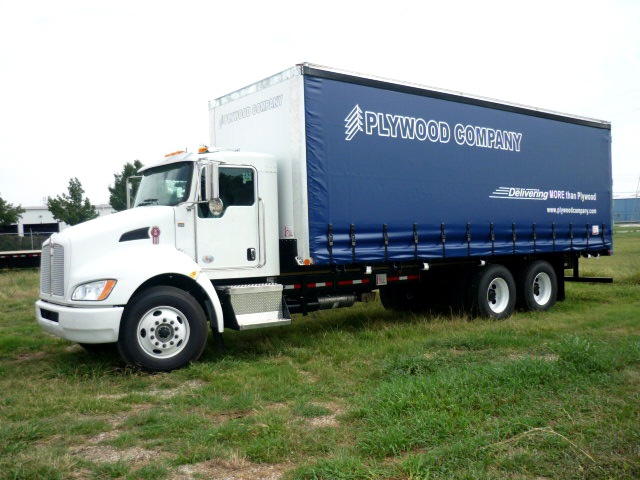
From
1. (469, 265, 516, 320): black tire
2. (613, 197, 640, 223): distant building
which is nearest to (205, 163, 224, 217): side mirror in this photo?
(469, 265, 516, 320): black tire

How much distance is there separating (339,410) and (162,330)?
108 inches

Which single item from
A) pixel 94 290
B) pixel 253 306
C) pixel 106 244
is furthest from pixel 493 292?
pixel 94 290

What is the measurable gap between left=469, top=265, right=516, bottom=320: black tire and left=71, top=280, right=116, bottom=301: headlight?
6.57 metres

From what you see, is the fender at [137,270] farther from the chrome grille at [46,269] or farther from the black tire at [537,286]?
the black tire at [537,286]

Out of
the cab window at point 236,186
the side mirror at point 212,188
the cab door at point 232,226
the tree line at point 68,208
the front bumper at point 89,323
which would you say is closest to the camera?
the front bumper at point 89,323

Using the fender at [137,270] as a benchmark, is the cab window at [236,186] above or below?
above

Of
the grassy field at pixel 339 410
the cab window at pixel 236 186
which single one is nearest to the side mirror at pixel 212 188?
the cab window at pixel 236 186

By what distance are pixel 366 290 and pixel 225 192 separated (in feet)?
9.84

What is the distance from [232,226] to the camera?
8.45 metres

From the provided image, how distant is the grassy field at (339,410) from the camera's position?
435 cm

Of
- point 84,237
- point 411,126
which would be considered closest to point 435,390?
point 84,237

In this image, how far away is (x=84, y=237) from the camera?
747 centimetres

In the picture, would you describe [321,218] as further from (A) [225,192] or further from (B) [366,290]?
(B) [366,290]

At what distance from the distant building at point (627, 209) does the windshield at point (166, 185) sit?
13005cm
